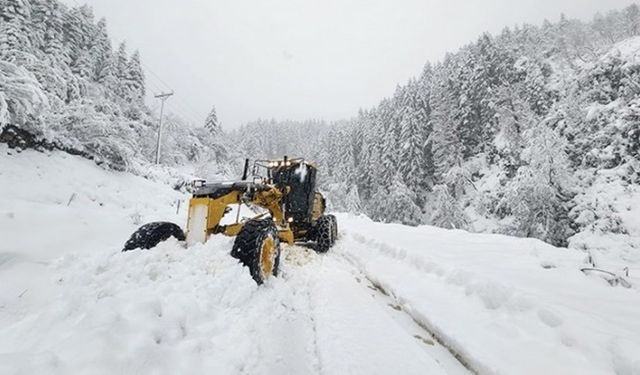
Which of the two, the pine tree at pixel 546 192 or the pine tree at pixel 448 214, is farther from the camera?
the pine tree at pixel 448 214

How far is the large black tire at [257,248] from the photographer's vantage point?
4430 mm

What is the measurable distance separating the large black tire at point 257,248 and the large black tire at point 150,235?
1257 mm

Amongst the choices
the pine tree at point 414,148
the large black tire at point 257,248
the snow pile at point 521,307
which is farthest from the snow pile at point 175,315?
the pine tree at point 414,148

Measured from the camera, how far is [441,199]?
35062 mm

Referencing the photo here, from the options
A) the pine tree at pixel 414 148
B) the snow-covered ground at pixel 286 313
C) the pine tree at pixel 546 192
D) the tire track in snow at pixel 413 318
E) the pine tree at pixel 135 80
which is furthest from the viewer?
the pine tree at pixel 135 80

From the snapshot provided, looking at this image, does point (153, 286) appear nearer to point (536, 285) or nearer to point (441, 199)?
point (536, 285)

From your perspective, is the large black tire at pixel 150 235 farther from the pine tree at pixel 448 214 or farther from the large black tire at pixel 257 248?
the pine tree at pixel 448 214

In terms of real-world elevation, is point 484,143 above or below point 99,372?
above

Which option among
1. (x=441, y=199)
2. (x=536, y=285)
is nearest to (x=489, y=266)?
(x=536, y=285)

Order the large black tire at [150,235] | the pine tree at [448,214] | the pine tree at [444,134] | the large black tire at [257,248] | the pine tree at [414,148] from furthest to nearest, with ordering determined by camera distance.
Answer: the pine tree at [414,148], the pine tree at [444,134], the pine tree at [448,214], the large black tire at [150,235], the large black tire at [257,248]

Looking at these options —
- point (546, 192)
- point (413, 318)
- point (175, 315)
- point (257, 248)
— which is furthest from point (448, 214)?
point (175, 315)

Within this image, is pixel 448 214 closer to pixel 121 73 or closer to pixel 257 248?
pixel 257 248

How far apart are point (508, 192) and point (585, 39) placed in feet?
237

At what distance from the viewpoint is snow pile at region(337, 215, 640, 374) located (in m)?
2.87
